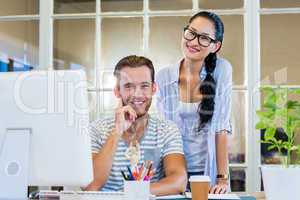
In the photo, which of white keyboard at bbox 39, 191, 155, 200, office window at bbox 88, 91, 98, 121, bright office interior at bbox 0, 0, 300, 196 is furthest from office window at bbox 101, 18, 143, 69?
white keyboard at bbox 39, 191, 155, 200

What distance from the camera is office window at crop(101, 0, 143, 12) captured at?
3.24 m

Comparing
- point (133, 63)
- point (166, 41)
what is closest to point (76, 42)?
point (133, 63)

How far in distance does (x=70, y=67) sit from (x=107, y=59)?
1.13 feet

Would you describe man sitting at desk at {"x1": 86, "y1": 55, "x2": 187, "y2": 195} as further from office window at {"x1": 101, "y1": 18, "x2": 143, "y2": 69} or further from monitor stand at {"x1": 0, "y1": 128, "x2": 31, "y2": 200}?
monitor stand at {"x1": 0, "y1": 128, "x2": 31, "y2": 200}

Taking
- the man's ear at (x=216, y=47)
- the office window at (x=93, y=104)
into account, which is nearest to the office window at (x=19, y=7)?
the office window at (x=93, y=104)

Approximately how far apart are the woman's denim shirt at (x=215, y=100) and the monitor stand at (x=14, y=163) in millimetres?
1633

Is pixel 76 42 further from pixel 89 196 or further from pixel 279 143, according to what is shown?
pixel 279 143

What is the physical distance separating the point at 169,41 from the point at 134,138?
2.49ft

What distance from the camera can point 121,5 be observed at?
10.7ft

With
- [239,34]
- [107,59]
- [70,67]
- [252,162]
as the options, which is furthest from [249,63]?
[70,67]

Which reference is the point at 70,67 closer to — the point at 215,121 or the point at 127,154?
the point at 127,154

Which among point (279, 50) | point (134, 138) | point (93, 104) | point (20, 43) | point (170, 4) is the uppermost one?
point (170, 4)

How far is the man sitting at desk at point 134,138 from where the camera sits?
2592 millimetres

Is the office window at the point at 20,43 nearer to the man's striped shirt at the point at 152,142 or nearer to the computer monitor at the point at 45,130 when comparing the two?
the man's striped shirt at the point at 152,142
